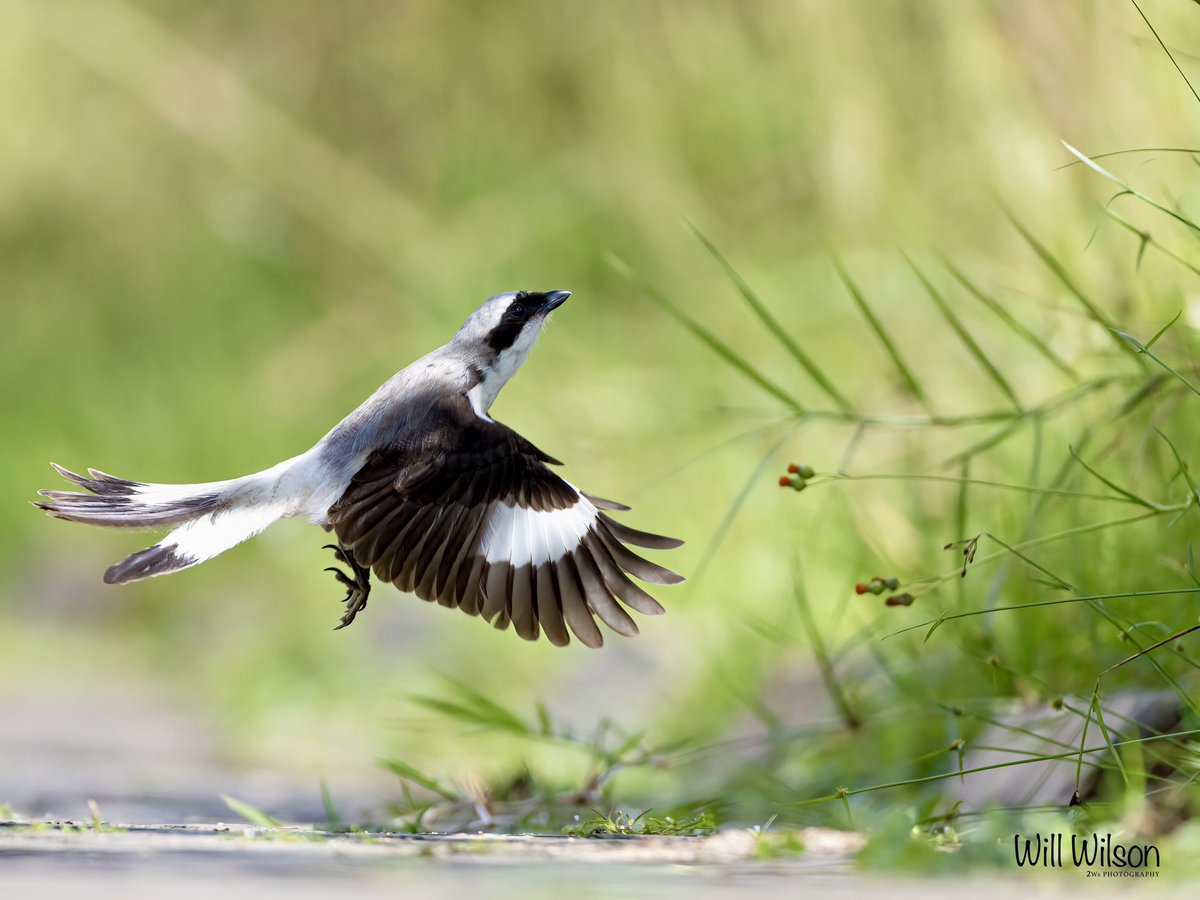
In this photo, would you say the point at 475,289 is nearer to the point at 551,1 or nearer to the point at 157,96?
the point at 551,1

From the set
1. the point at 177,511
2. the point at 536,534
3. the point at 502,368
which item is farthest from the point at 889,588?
the point at 177,511

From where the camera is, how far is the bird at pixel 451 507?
8.69 ft

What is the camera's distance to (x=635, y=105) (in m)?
7.72

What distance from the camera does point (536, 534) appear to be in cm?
283

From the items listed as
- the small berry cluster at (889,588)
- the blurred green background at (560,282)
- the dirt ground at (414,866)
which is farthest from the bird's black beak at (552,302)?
the dirt ground at (414,866)

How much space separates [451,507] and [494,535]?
0.11m

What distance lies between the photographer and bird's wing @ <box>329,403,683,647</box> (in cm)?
266

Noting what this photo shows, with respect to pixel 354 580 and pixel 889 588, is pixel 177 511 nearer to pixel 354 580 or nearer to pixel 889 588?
pixel 354 580

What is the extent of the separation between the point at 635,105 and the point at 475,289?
49.4 inches

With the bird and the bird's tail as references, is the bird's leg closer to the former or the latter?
the bird

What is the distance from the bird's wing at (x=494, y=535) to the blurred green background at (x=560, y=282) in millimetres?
482

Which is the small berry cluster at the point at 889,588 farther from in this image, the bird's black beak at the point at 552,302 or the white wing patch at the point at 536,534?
the bird's black beak at the point at 552,302

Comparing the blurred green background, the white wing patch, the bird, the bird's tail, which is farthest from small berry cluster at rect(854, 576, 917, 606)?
the bird's tail

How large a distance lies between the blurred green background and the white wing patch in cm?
46
